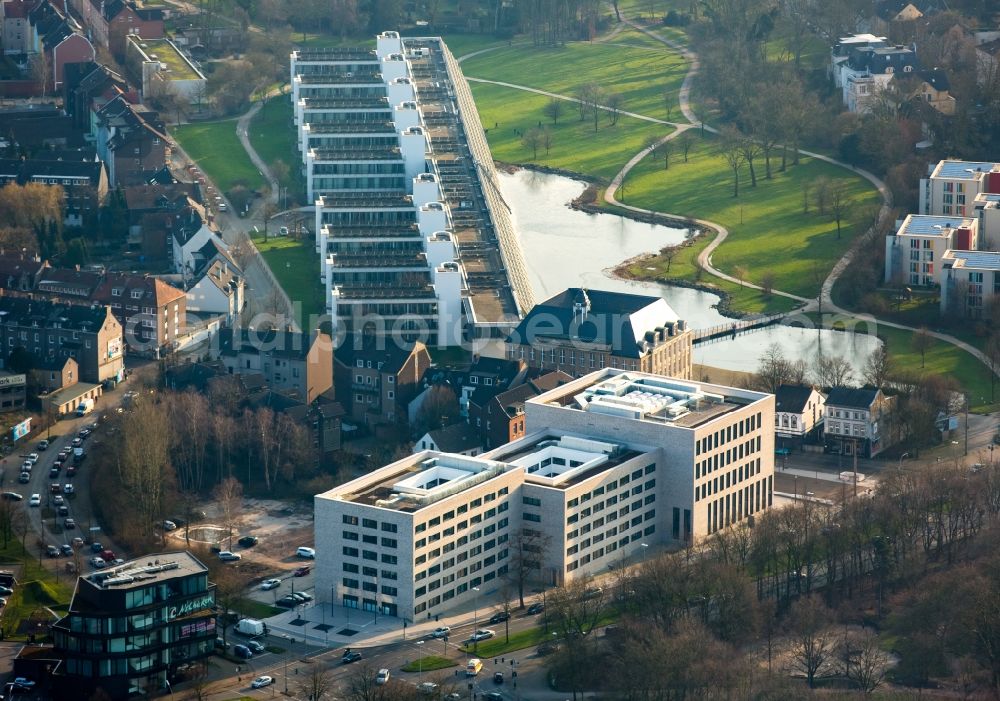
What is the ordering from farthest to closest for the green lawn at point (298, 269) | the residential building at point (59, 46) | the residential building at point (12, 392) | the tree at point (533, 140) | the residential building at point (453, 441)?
the residential building at point (59, 46), the tree at point (533, 140), the green lawn at point (298, 269), the residential building at point (12, 392), the residential building at point (453, 441)

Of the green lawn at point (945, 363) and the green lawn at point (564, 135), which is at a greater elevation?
the green lawn at point (564, 135)

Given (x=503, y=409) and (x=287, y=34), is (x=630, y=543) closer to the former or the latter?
(x=503, y=409)

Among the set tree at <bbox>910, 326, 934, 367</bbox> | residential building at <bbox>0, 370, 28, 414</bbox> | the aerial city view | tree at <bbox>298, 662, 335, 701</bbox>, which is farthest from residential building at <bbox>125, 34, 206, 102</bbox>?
tree at <bbox>298, 662, 335, 701</bbox>

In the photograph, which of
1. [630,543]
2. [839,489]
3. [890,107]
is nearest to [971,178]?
[890,107]

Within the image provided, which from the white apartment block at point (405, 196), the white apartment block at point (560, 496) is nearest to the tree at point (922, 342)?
the white apartment block at point (405, 196)

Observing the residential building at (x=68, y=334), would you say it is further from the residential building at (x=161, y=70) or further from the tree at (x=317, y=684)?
the residential building at (x=161, y=70)

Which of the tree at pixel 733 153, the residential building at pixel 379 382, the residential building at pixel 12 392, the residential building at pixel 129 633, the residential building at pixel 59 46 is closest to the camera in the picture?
the residential building at pixel 129 633

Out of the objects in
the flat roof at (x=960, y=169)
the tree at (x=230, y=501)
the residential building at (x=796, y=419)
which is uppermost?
the flat roof at (x=960, y=169)

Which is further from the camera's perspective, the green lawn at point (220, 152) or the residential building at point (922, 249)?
the green lawn at point (220, 152)
